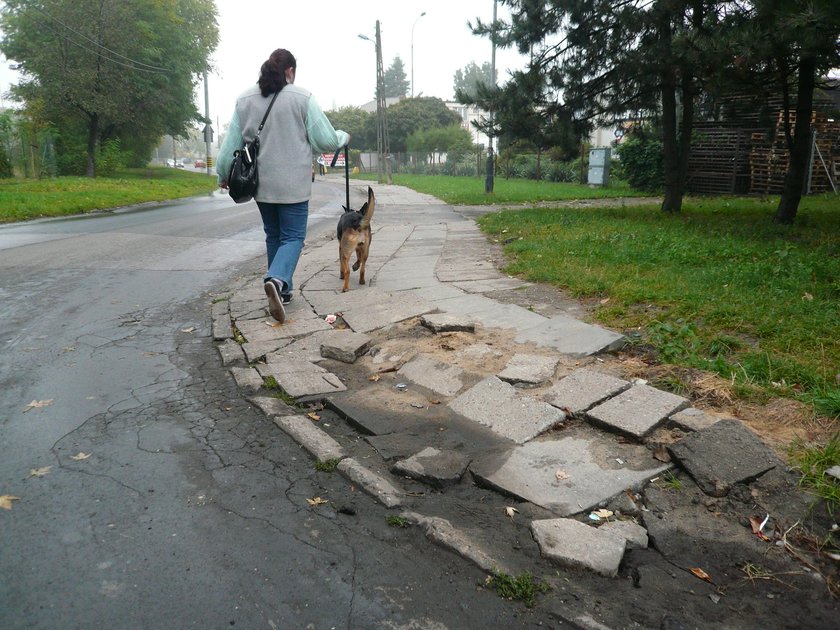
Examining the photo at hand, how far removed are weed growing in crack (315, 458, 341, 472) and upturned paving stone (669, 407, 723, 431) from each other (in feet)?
5.63

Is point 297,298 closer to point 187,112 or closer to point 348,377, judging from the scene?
point 348,377

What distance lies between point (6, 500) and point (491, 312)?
12.2 feet

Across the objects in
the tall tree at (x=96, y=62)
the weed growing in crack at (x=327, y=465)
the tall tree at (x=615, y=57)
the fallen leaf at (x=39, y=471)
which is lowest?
the weed growing in crack at (x=327, y=465)

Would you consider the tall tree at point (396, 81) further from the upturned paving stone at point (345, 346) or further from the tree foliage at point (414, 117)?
the upturned paving stone at point (345, 346)

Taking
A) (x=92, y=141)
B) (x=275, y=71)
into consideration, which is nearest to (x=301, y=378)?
(x=275, y=71)

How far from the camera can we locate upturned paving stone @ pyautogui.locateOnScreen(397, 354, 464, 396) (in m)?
4.12

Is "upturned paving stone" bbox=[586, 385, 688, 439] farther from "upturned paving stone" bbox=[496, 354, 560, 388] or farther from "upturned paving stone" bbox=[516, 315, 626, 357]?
"upturned paving stone" bbox=[516, 315, 626, 357]

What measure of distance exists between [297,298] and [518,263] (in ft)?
8.66

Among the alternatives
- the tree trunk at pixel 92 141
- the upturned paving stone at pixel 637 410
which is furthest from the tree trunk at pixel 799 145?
the tree trunk at pixel 92 141

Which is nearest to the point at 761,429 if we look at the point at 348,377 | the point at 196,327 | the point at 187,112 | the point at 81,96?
the point at 348,377

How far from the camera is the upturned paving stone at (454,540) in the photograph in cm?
240

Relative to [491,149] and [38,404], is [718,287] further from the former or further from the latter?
[491,149]

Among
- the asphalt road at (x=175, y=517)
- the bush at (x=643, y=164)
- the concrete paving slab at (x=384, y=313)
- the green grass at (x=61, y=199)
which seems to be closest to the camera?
the asphalt road at (x=175, y=517)

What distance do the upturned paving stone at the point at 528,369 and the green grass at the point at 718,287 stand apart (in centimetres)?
74
